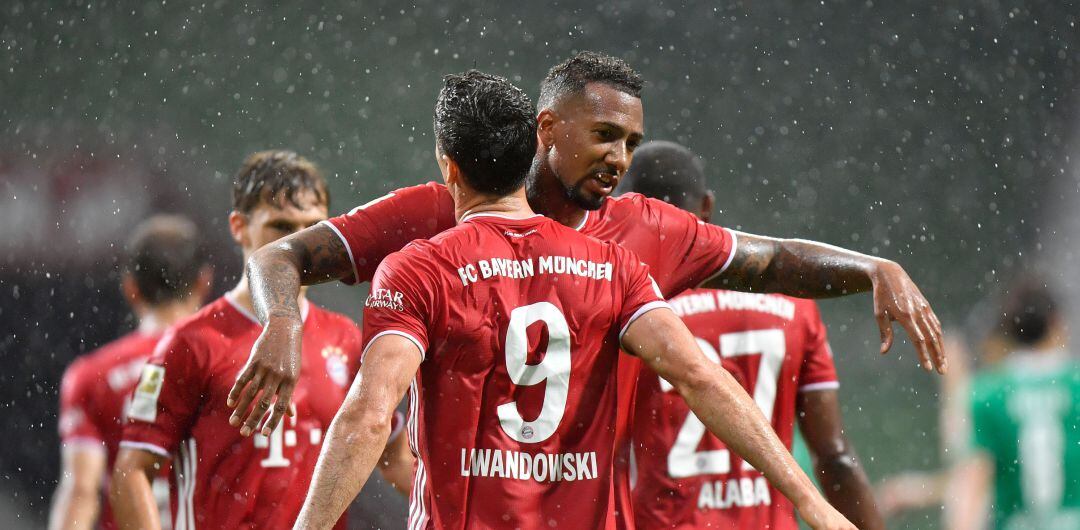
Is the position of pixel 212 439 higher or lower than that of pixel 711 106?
lower

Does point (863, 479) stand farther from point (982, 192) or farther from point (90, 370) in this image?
point (982, 192)

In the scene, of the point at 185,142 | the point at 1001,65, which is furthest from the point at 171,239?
the point at 1001,65

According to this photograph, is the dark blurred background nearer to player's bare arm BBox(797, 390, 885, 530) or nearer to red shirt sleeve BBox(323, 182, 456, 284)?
player's bare arm BBox(797, 390, 885, 530)

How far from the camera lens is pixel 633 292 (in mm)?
2463

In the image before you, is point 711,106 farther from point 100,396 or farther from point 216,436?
point 216,436

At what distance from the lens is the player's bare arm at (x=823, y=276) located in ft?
9.25

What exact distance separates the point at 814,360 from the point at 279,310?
6.12 feet

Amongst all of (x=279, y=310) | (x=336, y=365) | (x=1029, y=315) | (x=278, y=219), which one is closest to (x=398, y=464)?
(x=336, y=365)

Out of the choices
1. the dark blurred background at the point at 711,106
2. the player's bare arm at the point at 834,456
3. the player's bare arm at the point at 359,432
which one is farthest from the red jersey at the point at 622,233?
the dark blurred background at the point at 711,106

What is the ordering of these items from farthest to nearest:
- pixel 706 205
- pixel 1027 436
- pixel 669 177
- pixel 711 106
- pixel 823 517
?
pixel 711 106, pixel 1027 436, pixel 706 205, pixel 669 177, pixel 823 517

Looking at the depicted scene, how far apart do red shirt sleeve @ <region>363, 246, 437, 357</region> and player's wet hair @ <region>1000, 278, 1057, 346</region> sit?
3642 millimetres

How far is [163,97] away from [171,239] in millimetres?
7092

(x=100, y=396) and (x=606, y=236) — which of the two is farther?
(x=100, y=396)

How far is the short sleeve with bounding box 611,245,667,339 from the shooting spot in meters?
2.44
